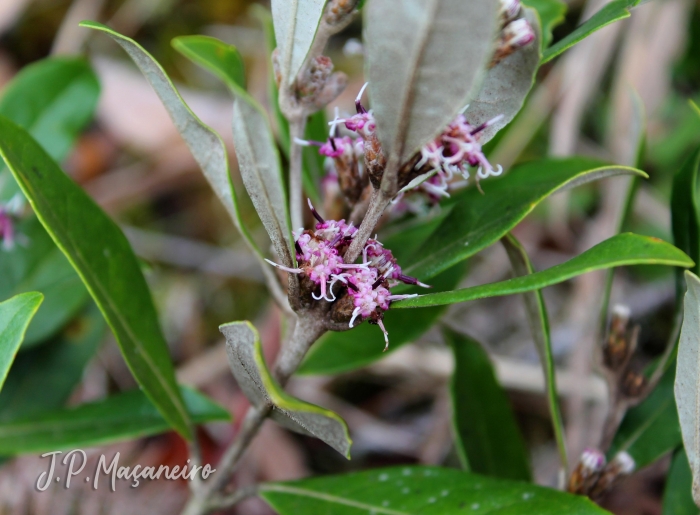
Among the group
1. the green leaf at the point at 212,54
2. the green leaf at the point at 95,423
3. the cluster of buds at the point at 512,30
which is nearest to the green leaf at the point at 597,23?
the cluster of buds at the point at 512,30

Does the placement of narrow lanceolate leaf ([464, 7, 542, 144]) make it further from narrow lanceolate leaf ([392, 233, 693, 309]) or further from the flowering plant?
narrow lanceolate leaf ([392, 233, 693, 309])

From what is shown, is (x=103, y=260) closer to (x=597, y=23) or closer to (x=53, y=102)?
(x=53, y=102)

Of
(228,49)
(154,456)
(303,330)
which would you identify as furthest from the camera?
(154,456)

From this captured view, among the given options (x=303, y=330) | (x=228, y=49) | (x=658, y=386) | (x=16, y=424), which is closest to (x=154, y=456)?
(x=16, y=424)

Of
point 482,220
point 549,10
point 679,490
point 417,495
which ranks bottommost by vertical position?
point 679,490

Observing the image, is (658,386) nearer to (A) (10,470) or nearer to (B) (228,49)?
(B) (228,49)

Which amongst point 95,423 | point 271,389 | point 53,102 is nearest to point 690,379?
point 271,389
